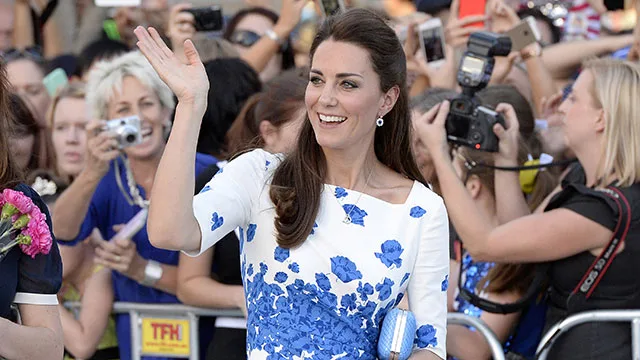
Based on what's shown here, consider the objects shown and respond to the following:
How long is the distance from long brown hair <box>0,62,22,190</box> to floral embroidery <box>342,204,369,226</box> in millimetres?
967

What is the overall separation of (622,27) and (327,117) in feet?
13.0

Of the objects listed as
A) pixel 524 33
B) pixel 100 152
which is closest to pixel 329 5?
pixel 524 33

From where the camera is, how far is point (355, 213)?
126 inches

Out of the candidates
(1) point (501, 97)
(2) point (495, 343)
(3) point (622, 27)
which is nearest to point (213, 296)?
(2) point (495, 343)

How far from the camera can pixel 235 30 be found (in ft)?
22.3

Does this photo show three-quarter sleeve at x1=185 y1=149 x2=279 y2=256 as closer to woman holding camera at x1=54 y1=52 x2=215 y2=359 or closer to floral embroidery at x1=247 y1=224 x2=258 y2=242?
floral embroidery at x1=247 y1=224 x2=258 y2=242

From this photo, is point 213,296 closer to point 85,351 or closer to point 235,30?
point 85,351

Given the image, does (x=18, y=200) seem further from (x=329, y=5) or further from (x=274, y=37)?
(x=274, y=37)

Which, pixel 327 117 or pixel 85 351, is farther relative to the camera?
pixel 85 351

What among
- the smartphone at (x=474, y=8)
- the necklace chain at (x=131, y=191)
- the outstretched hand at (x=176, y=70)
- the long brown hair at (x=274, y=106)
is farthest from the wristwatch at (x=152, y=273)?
the smartphone at (x=474, y=8)

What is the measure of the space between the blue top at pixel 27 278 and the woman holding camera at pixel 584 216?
1.93 metres

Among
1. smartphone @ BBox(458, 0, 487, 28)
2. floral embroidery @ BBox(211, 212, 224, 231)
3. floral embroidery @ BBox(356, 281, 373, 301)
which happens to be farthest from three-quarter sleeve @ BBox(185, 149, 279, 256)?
smartphone @ BBox(458, 0, 487, 28)

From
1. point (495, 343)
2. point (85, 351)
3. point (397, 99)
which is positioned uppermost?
point (397, 99)

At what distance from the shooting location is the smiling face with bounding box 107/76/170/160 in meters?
4.92
